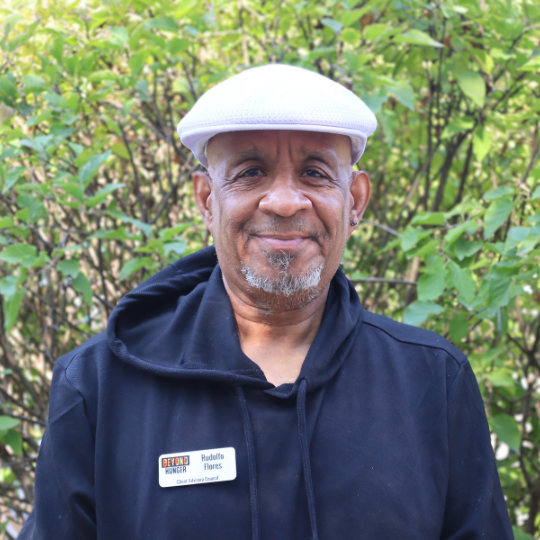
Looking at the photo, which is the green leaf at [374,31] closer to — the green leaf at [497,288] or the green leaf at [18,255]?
the green leaf at [497,288]

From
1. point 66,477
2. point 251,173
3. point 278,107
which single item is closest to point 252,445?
point 66,477

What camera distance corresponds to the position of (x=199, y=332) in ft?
5.04

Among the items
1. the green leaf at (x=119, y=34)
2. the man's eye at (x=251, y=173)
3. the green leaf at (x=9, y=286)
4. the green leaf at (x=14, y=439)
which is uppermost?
the green leaf at (x=119, y=34)

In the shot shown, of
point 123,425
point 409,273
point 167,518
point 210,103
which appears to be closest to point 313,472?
point 167,518

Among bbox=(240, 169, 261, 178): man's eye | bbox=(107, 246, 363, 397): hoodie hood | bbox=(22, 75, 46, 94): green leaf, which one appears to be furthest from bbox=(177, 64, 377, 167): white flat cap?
bbox=(22, 75, 46, 94): green leaf

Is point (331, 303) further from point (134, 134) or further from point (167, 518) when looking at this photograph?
Result: point (134, 134)

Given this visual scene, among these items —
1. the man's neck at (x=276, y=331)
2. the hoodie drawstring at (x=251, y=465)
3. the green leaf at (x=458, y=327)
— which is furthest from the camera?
the green leaf at (x=458, y=327)

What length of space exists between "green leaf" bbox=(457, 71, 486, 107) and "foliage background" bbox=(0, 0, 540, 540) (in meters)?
0.01

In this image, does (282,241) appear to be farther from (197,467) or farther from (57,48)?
(57,48)

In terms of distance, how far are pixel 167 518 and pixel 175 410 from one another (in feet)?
0.84

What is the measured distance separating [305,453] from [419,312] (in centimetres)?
102

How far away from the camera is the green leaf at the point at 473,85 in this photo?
260 centimetres

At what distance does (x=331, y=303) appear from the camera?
5.58 feet

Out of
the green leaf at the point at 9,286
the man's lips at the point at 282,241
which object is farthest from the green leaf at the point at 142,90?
the man's lips at the point at 282,241
